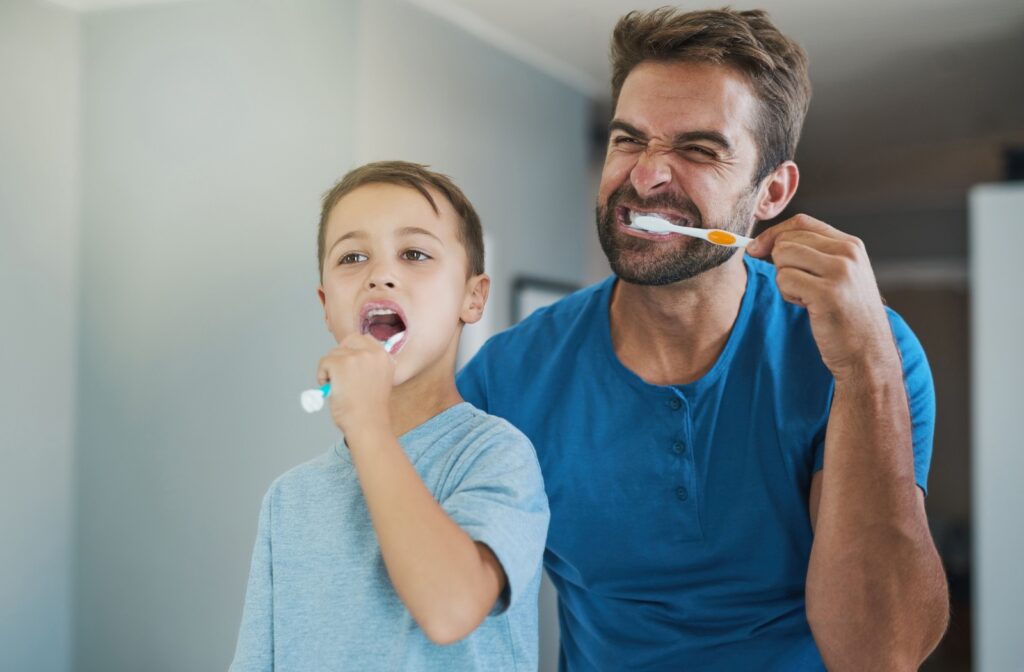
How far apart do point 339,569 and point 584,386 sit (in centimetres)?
47

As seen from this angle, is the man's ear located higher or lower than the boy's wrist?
higher

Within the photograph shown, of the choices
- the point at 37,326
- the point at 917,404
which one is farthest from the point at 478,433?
the point at 37,326

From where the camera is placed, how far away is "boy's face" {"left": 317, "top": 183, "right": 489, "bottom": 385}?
0.82m

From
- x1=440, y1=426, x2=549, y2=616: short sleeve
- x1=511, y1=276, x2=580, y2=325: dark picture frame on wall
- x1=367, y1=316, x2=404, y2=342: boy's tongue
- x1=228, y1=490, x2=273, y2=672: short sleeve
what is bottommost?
x1=228, y1=490, x2=273, y2=672: short sleeve

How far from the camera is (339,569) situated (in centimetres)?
80

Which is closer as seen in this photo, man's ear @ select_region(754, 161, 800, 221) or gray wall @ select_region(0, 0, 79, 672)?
man's ear @ select_region(754, 161, 800, 221)

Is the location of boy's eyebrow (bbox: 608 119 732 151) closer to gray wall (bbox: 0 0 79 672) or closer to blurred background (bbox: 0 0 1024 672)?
blurred background (bbox: 0 0 1024 672)

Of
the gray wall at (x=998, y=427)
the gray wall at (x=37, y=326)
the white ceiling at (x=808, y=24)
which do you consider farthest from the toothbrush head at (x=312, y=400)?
the gray wall at (x=998, y=427)

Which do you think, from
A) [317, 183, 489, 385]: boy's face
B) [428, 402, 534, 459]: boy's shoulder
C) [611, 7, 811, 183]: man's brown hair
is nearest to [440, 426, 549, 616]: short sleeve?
[428, 402, 534, 459]: boy's shoulder

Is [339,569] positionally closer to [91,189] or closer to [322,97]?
[322,97]

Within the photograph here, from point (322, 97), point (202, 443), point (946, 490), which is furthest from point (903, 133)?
point (202, 443)

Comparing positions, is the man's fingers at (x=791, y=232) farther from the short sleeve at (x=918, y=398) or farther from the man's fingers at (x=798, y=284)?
the short sleeve at (x=918, y=398)

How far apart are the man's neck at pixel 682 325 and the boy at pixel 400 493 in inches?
11.8

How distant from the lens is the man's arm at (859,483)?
89 centimetres
